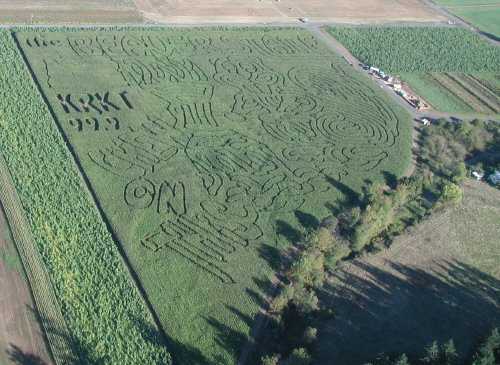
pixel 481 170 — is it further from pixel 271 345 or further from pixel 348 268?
pixel 271 345

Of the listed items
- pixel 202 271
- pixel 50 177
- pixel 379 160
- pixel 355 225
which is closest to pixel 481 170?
pixel 379 160

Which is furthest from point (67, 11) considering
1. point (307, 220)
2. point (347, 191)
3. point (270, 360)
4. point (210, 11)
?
point (270, 360)

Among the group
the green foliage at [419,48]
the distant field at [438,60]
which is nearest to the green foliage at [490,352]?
the distant field at [438,60]

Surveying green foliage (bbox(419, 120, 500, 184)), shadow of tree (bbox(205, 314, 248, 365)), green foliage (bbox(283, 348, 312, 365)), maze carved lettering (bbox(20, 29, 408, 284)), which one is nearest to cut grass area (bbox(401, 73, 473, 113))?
green foliage (bbox(419, 120, 500, 184))

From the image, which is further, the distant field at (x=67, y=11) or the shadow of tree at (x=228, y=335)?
the distant field at (x=67, y=11)

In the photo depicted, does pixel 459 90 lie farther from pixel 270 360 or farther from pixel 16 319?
pixel 16 319

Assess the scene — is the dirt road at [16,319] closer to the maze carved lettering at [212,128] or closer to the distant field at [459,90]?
the maze carved lettering at [212,128]

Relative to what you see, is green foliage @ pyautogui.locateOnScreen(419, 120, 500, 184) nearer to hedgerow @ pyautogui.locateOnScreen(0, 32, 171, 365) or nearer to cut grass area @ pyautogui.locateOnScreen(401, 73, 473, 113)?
cut grass area @ pyautogui.locateOnScreen(401, 73, 473, 113)
